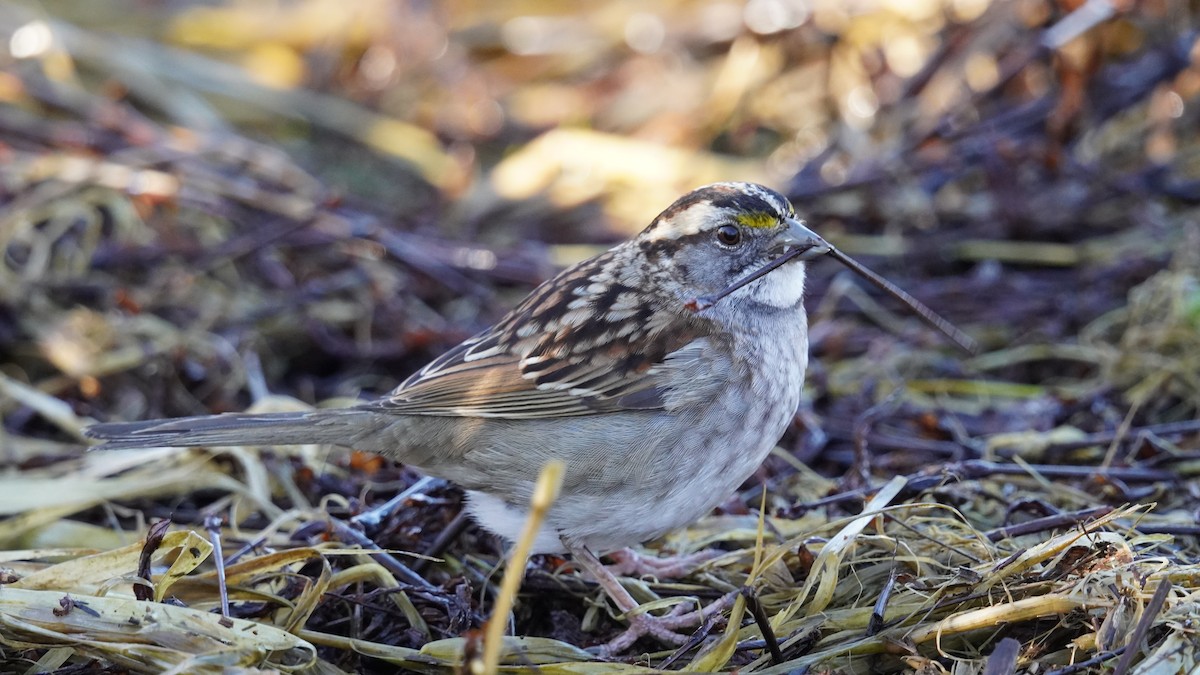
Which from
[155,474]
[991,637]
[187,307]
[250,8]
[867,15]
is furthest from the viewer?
[250,8]

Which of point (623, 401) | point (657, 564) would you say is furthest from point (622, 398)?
point (657, 564)

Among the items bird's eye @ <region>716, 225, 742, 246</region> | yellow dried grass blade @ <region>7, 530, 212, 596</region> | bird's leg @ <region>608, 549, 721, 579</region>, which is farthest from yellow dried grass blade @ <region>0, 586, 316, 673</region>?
bird's eye @ <region>716, 225, 742, 246</region>

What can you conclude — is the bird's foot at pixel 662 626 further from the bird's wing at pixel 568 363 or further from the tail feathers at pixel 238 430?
the tail feathers at pixel 238 430

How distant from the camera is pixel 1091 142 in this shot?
19.3 ft

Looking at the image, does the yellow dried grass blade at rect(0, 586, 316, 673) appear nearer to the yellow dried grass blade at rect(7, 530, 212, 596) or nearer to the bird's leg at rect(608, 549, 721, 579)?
the yellow dried grass blade at rect(7, 530, 212, 596)

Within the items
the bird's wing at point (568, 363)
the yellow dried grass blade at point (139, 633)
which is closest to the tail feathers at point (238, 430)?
the bird's wing at point (568, 363)

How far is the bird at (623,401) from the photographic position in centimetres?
321

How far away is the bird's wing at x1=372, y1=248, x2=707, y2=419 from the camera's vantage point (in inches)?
132

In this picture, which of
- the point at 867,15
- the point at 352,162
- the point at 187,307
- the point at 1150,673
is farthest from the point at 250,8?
the point at 1150,673

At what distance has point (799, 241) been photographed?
339 centimetres

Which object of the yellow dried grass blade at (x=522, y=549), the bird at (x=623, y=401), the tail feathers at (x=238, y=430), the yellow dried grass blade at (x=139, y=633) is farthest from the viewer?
the tail feathers at (x=238, y=430)

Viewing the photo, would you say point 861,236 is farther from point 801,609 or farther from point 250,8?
point 250,8

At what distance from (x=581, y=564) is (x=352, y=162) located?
4059 mm

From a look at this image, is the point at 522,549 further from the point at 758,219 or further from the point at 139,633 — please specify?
the point at 758,219
